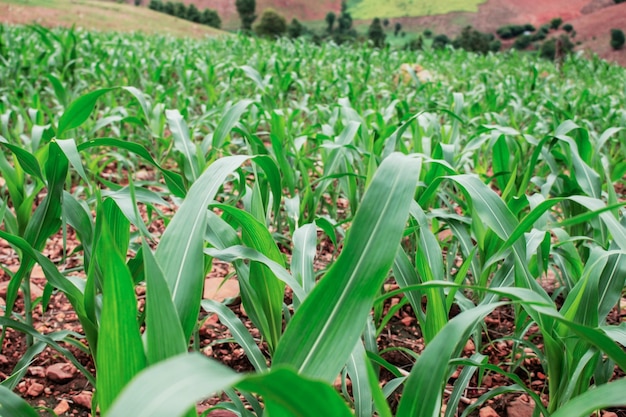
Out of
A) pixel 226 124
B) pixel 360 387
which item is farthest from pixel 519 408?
pixel 226 124

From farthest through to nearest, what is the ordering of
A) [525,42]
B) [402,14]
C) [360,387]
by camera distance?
[402,14]
[525,42]
[360,387]

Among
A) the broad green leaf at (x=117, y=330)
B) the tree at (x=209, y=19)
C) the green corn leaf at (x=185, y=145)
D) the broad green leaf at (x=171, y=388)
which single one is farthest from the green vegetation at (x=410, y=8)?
the broad green leaf at (x=171, y=388)

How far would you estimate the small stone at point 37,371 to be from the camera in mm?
1175

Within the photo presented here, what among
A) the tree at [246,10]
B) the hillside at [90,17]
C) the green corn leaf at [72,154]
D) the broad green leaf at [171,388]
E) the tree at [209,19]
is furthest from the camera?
the tree at [246,10]

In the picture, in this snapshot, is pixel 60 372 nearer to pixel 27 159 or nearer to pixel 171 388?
pixel 27 159

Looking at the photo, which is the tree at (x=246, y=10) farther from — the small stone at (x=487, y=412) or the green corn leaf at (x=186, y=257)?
the green corn leaf at (x=186, y=257)

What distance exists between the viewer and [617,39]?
17094 millimetres

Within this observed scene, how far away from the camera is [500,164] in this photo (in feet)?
5.78

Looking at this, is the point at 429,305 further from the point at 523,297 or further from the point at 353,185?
the point at 353,185

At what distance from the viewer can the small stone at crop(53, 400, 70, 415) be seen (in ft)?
3.46

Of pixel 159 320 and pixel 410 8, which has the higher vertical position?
pixel 410 8

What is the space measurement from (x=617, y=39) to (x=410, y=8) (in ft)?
74.9

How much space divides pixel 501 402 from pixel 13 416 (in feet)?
3.00

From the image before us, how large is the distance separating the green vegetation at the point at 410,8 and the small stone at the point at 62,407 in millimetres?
39092
